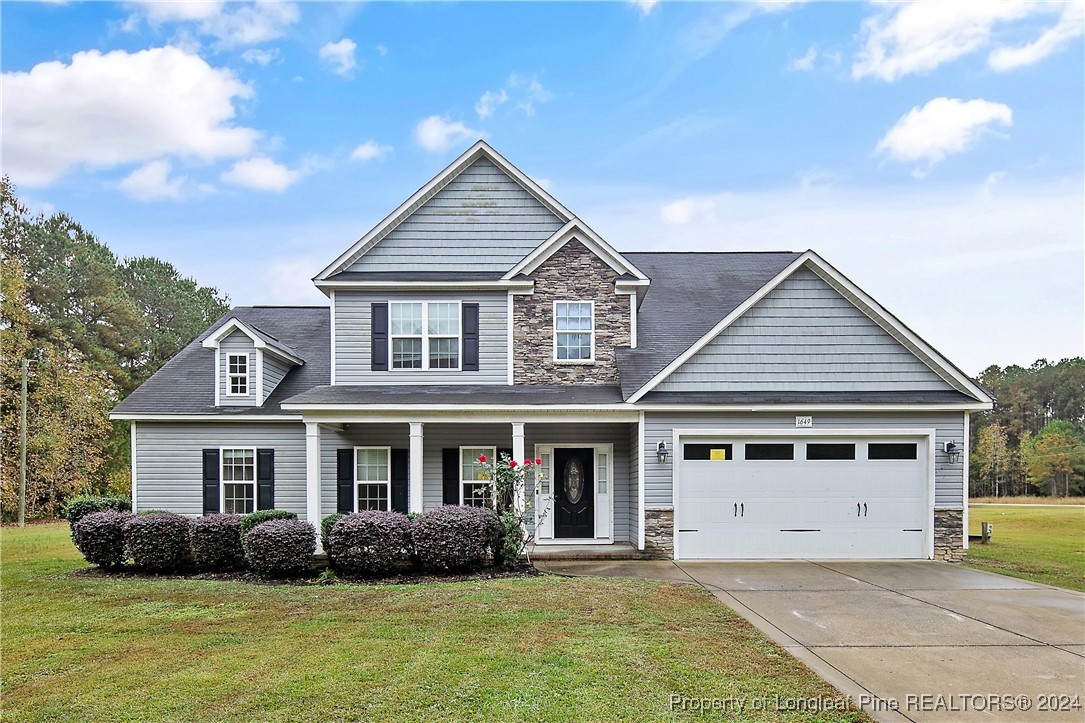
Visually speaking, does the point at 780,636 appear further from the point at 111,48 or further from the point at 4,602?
the point at 111,48

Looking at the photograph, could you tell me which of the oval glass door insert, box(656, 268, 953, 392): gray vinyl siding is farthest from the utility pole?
box(656, 268, 953, 392): gray vinyl siding

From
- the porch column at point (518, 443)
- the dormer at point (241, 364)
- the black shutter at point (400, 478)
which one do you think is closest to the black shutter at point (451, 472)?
the black shutter at point (400, 478)

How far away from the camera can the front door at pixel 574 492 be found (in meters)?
14.9

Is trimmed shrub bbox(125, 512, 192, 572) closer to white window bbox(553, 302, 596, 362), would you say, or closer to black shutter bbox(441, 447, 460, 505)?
black shutter bbox(441, 447, 460, 505)

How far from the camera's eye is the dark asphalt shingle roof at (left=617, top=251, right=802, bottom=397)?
14.9 m

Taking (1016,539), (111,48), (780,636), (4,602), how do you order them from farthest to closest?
(1016,539)
(111,48)
(4,602)
(780,636)

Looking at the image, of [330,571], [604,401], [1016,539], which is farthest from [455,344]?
[1016,539]

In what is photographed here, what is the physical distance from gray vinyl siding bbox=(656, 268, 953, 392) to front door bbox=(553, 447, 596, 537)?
11.3 ft

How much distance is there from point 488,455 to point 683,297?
6.25m

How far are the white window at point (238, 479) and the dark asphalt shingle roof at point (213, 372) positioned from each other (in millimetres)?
947

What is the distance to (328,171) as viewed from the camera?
24703mm

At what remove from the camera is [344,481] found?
49.3 feet

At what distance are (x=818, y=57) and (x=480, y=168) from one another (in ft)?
30.0

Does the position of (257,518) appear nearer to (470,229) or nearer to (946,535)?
(470,229)
